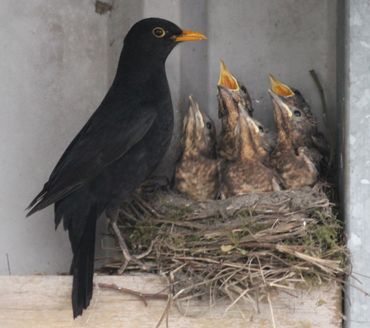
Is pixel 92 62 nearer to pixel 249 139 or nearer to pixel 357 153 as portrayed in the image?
pixel 249 139

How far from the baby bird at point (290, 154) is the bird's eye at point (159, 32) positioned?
0.49 meters

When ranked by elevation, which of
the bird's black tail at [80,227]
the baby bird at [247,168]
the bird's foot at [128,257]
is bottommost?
the bird's foot at [128,257]

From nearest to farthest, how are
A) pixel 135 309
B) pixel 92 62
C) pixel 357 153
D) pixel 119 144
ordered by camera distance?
pixel 135 309 < pixel 357 153 < pixel 119 144 < pixel 92 62

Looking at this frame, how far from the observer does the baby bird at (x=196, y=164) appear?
4293 millimetres

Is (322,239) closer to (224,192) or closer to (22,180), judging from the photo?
(224,192)

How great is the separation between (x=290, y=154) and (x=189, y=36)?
2.00 feet

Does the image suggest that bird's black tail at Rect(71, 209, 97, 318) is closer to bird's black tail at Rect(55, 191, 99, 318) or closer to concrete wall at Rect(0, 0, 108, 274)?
bird's black tail at Rect(55, 191, 99, 318)

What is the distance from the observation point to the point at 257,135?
425cm

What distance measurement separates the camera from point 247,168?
4211 millimetres

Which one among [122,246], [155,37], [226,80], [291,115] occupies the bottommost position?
[122,246]

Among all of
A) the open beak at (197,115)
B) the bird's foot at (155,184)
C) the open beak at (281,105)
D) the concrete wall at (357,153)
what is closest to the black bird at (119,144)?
the open beak at (197,115)

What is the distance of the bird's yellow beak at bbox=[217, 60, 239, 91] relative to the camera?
4.36 meters

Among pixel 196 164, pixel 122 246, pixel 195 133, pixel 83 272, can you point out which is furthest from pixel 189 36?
pixel 83 272

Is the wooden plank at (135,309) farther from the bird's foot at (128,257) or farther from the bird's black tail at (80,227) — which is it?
the bird's foot at (128,257)
